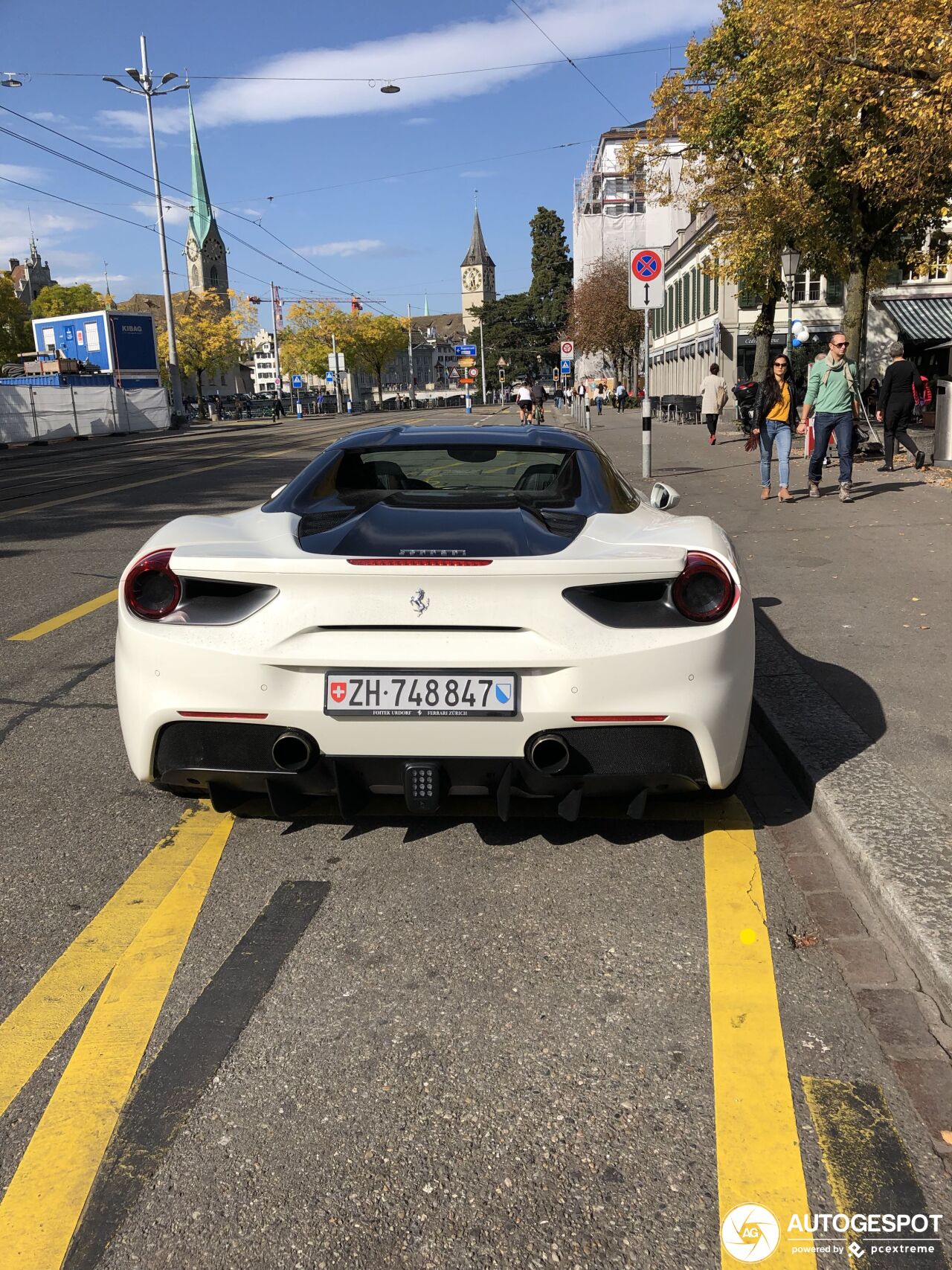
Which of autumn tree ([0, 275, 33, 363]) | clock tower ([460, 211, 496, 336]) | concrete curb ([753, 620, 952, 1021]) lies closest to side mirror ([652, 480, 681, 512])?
concrete curb ([753, 620, 952, 1021])

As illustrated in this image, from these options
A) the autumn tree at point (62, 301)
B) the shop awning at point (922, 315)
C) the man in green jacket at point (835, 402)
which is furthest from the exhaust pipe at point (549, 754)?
the autumn tree at point (62, 301)

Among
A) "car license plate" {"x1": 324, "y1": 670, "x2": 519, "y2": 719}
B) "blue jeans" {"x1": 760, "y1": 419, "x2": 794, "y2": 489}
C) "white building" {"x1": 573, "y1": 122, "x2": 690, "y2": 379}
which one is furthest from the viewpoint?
"white building" {"x1": 573, "y1": 122, "x2": 690, "y2": 379}

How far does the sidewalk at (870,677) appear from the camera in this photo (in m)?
3.23

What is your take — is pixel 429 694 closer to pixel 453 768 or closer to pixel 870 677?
pixel 453 768

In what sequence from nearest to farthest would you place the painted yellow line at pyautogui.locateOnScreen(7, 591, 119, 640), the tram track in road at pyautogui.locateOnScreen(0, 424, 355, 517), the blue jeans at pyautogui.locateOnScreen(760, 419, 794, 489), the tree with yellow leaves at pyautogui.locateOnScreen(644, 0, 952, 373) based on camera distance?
A: the painted yellow line at pyautogui.locateOnScreen(7, 591, 119, 640), the blue jeans at pyautogui.locateOnScreen(760, 419, 794, 489), the tree with yellow leaves at pyautogui.locateOnScreen(644, 0, 952, 373), the tram track in road at pyautogui.locateOnScreen(0, 424, 355, 517)

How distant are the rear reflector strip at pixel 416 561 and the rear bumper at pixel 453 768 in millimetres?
517

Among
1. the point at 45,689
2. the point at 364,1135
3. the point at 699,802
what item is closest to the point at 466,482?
the point at 699,802

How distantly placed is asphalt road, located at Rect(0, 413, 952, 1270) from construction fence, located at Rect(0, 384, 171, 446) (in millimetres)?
37982

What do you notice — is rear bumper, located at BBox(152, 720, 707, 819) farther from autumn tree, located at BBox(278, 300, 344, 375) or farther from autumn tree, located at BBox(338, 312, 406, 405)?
autumn tree, located at BBox(338, 312, 406, 405)

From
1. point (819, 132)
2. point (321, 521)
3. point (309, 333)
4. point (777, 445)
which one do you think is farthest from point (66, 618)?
point (309, 333)

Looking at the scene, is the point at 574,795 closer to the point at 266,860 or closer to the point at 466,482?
the point at 266,860

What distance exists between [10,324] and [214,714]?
237 ft

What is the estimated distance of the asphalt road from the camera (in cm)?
199

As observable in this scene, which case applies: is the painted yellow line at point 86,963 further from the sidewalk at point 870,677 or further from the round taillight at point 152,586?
the sidewalk at point 870,677
